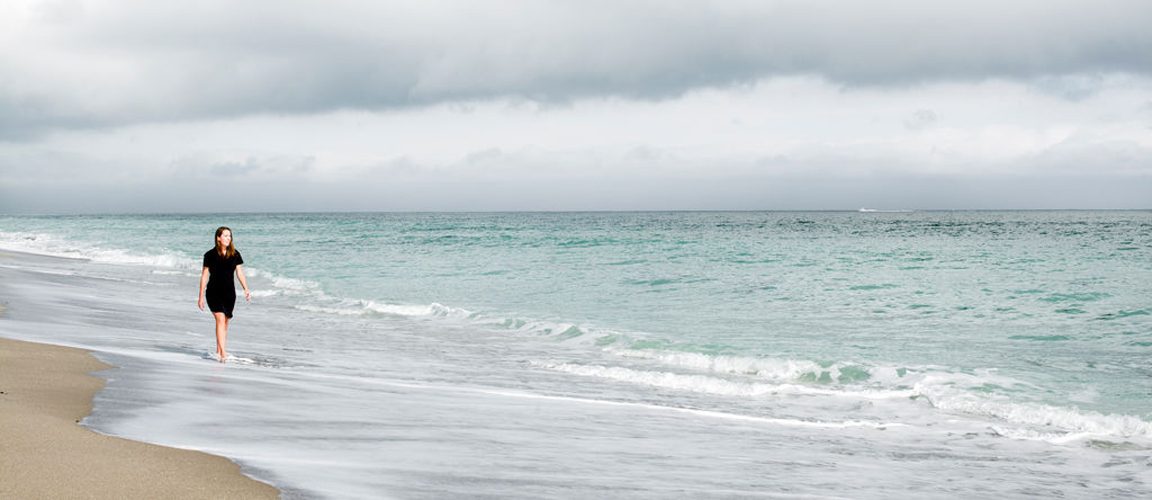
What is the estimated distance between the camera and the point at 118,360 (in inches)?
416

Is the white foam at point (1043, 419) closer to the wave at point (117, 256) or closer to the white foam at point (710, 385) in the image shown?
the white foam at point (710, 385)

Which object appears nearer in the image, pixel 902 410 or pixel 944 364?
pixel 902 410

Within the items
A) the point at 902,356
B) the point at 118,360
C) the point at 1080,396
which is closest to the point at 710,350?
the point at 902,356

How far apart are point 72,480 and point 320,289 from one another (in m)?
24.1

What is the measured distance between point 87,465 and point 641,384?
7831mm

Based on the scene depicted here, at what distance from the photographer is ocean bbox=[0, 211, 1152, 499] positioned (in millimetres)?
6656

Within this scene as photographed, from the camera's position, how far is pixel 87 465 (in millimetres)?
5133

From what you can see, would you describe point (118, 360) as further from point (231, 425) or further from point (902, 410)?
point (902, 410)

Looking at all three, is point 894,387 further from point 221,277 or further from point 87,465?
point 87,465

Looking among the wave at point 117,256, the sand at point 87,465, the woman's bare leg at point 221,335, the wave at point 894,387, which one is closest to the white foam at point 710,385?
the wave at point 894,387

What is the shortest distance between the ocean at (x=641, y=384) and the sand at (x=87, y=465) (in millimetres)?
273

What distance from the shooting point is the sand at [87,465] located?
186 inches

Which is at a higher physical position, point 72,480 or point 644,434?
point 72,480

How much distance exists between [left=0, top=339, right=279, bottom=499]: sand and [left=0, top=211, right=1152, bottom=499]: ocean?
273 millimetres
